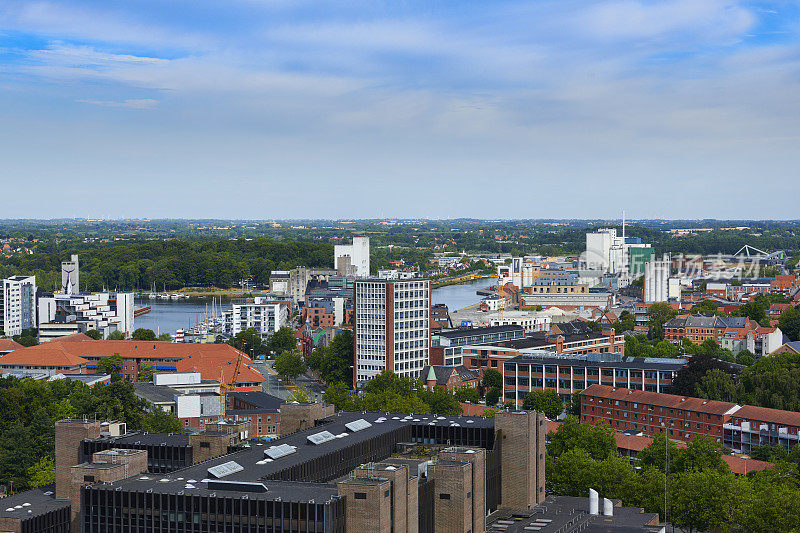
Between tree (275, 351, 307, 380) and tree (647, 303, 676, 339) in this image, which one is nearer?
tree (275, 351, 307, 380)

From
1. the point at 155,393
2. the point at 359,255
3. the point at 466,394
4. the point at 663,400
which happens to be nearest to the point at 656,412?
the point at 663,400

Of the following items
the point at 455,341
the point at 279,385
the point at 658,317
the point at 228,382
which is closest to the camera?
the point at 228,382

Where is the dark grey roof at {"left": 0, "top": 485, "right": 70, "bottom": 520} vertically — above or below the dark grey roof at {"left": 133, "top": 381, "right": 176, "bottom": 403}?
above

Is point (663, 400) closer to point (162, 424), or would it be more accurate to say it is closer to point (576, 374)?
point (576, 374)

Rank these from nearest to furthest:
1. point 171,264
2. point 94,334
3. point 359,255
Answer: point 94,334 < point 359,255 < point 171,264

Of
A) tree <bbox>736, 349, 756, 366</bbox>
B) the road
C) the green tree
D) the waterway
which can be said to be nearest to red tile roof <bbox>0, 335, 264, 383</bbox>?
the road

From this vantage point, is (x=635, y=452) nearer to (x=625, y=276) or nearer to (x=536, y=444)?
(x=536, y=444)

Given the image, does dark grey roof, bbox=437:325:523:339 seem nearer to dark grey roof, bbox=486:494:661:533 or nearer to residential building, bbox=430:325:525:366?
residential building, bbox=430:325:525:366

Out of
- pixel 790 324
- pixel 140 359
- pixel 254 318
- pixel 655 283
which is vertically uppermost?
pixel 655 283
